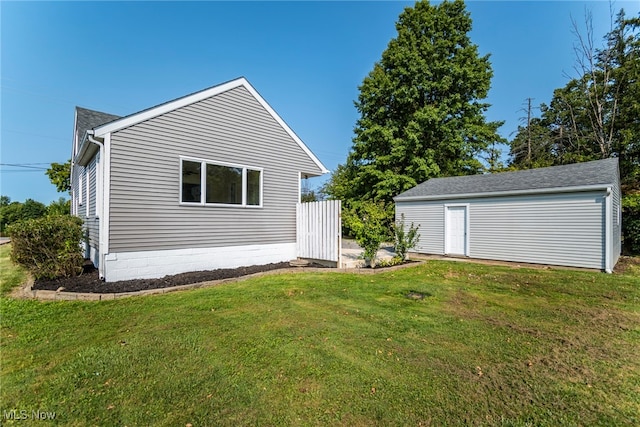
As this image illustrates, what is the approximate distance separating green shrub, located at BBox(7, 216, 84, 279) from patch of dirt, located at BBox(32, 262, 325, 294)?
0.24 metres

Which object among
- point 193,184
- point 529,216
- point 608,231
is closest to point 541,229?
point 529,216

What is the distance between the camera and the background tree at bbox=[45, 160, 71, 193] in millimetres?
17797

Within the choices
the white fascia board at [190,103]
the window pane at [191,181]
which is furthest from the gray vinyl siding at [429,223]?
the window pane at [191,181]

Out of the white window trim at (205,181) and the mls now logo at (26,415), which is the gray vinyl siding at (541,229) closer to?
the white window trim at (205,181)

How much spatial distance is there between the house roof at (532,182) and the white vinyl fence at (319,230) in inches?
239

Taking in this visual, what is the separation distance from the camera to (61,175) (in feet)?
58.3

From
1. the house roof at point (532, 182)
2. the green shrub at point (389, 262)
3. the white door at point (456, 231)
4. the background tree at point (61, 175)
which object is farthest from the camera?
the background tree at point (61, 175)

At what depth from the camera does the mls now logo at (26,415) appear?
2.17m

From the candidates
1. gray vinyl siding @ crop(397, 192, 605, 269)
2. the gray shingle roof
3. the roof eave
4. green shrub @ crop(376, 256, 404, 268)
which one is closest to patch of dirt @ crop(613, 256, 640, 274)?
gray vinyl siding @ crop(397, 192, 605, 269)

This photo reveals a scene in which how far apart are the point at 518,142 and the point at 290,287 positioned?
31760mm

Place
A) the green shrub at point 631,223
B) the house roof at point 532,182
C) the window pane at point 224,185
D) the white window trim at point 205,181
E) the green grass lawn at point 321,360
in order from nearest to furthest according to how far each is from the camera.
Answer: the green grass lawn at point 321,360 → the white window trim at point 205,181 → the window pane at point 224,185 → the house roof at point 532,182 → the green shrub at point 631,223

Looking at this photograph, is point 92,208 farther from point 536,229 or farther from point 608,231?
point 608,231

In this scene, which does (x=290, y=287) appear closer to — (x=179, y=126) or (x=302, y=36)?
(x=179, y=126)

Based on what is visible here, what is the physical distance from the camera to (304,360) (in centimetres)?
311
